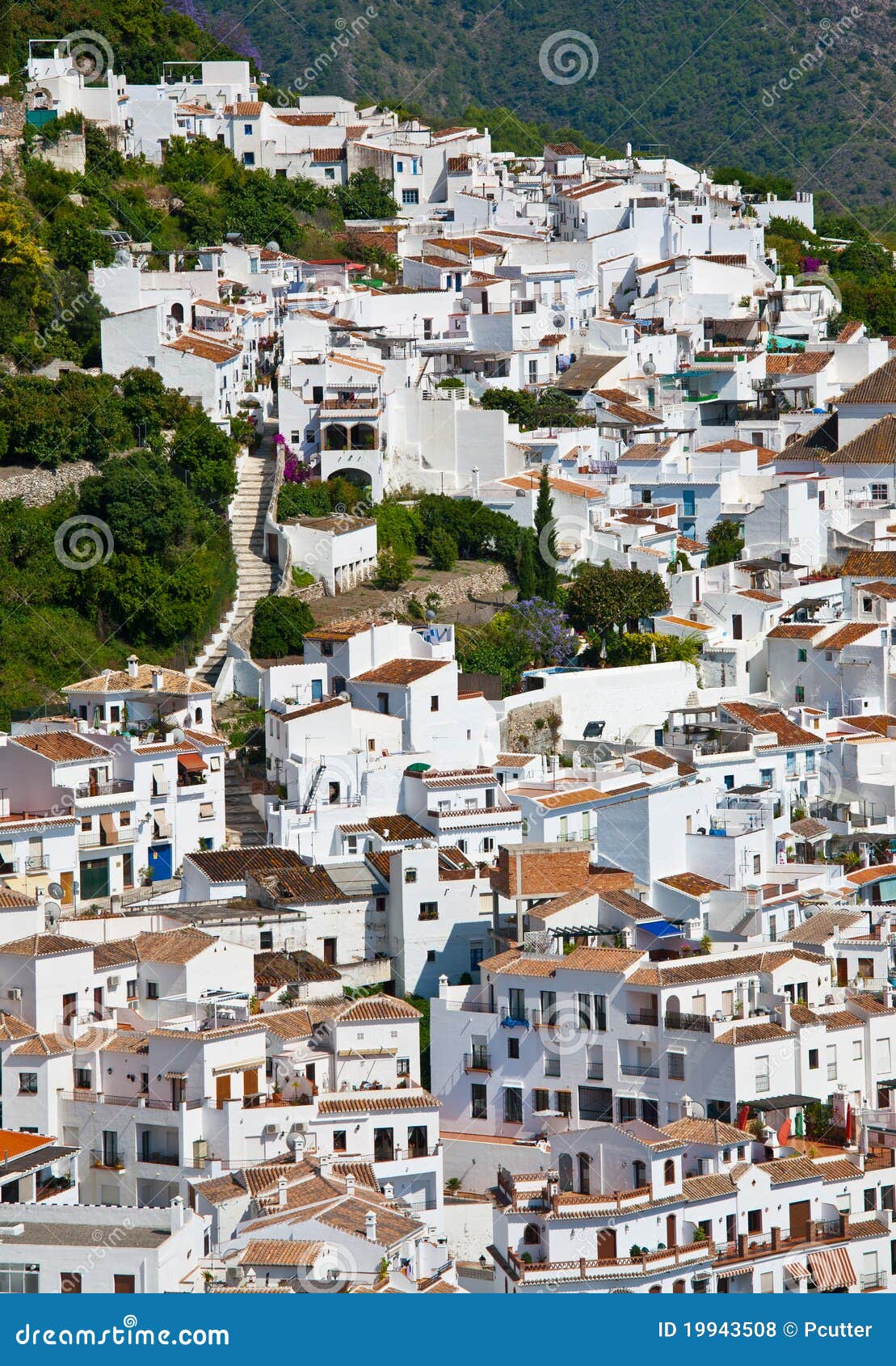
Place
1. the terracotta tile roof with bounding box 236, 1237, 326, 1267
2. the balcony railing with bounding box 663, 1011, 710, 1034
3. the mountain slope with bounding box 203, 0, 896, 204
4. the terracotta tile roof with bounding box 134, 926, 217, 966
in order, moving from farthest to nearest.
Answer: the mountain slope with bounding box 203, 0, 896, 204 → the terracotta tile roof with bounding box 134, 926, 217, 966 → the balcony railing with bounding box 663, 1011, 710, 1034 → the terracotta tile roof with bounding box 236, 1237, 326, 1267

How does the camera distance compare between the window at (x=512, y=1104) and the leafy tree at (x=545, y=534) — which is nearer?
the window at (x=512, y=1104)

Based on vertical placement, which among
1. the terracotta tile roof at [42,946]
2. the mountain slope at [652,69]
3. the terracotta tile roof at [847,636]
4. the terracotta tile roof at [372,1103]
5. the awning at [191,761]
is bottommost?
the terracotta tile roof at [372,1103]

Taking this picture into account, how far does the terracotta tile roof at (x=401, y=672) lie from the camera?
3142 cm

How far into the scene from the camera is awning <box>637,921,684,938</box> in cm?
2775

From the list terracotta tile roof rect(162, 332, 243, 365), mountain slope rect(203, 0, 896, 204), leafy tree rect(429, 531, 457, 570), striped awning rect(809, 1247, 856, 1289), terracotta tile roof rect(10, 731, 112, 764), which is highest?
mountain slope rect(203, 0, 896, 204)

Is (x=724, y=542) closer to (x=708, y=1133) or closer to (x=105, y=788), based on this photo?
(x=105, y=788)

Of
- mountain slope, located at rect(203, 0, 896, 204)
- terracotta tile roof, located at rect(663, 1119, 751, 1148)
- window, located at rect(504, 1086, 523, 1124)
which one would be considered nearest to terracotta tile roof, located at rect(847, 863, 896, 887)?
window, located at rect(504, 1086, 523, 1124)

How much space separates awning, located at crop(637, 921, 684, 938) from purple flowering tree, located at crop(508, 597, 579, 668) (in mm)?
7199

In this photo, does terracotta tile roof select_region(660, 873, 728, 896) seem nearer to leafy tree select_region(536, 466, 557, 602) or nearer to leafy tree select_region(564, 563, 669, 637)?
leafy tree select_region(564, 563, 669, 637)

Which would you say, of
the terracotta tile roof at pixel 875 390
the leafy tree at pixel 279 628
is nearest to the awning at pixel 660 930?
the leafy tree at pixel 279 628

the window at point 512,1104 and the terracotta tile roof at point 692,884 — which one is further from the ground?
the terracotta tile roof at point 692,884

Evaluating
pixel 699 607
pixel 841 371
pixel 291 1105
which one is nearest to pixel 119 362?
pixel 699 607

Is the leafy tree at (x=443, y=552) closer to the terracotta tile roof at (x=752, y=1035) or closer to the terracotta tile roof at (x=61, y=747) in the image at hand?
the terracotta tile roof at (x=61, y=747)

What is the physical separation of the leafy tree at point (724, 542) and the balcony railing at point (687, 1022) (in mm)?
12963
